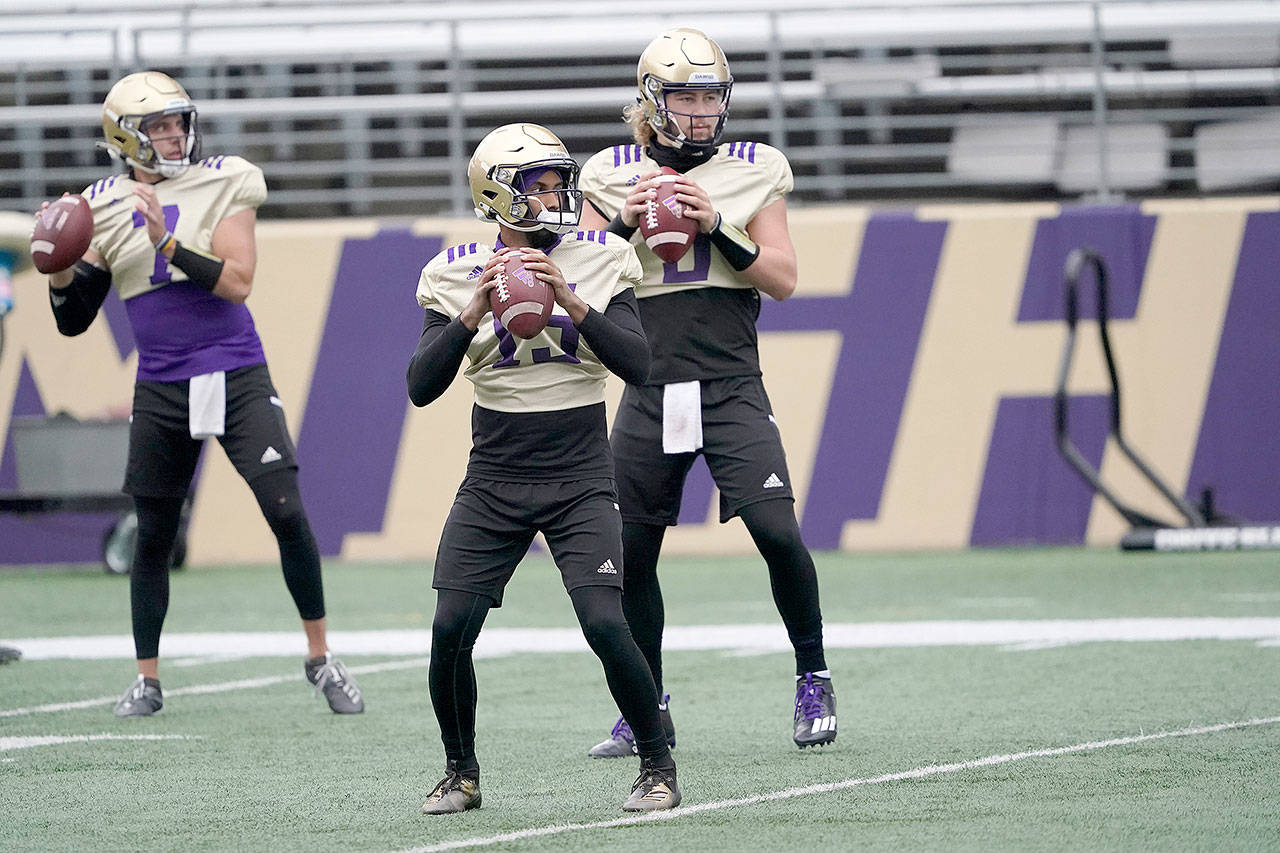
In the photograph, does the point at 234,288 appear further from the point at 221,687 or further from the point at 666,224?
the point at 666,224

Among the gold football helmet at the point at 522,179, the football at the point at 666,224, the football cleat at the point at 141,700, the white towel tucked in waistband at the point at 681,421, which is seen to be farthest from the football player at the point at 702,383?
the football cleat at the point at 141,700

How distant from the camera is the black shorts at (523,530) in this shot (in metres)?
4.12

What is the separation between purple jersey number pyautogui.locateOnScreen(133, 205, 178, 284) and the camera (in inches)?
232

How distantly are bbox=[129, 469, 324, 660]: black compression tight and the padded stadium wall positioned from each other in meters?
4.85

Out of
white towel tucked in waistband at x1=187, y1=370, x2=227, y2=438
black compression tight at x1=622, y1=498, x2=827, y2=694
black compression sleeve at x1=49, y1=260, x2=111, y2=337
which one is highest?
black compression sleeve at x1=49, y1=260, x2=111, y2=337

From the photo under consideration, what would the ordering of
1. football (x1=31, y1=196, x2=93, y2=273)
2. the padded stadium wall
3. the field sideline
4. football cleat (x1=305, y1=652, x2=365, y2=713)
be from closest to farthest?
the field sideline, football (x1=31, y1=196, x2=93, y2=273), football cleat (x1=305, y1=652, x2=365, y2=713), the padded stadium wall

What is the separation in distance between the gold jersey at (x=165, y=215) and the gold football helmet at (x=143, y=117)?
9cm

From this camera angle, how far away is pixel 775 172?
5062 mm

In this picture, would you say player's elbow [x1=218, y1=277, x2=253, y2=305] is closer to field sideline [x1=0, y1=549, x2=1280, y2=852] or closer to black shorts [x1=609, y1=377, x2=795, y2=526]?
field sideline [x1=0, y1=549, x2=1280, y2=852]

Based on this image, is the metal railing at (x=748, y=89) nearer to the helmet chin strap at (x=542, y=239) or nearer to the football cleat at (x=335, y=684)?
the football cleat at (x=335, y=684)

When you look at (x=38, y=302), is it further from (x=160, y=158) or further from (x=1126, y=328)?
(x=1126, y=328)

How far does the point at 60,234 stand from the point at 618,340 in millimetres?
2411

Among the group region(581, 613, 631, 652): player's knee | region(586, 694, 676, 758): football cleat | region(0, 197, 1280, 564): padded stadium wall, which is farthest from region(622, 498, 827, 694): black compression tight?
region(0, 197, 1280, 564): padded stadium wall

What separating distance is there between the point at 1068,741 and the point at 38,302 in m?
8.07
